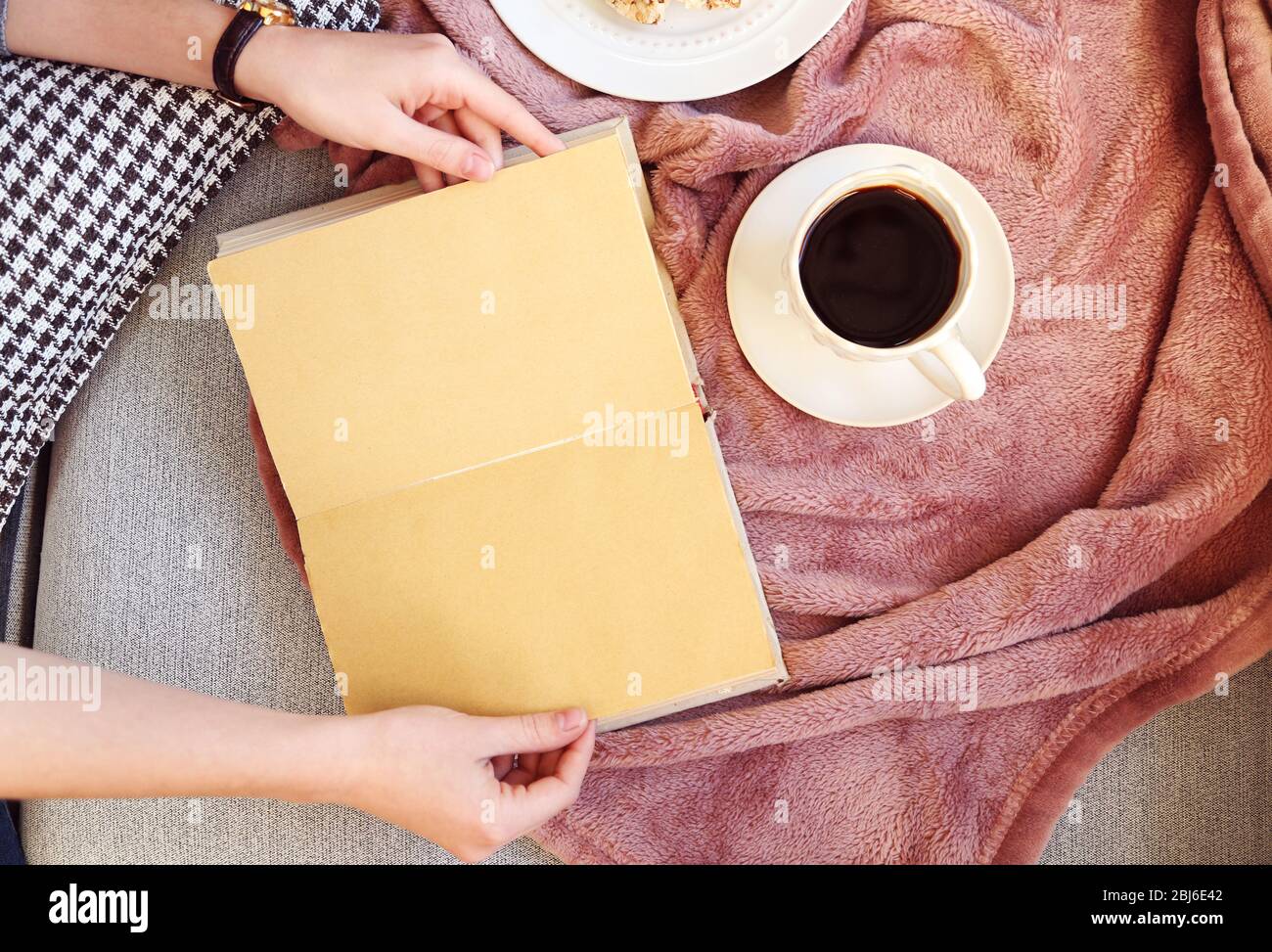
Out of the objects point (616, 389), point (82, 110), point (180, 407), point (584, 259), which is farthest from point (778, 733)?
point (82, 110)

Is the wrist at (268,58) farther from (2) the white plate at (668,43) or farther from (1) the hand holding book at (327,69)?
(2) the white plate at (668,43)

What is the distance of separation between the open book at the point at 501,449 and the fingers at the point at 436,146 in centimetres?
2

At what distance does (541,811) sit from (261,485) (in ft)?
1.27

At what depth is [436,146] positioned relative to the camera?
721 millimetres

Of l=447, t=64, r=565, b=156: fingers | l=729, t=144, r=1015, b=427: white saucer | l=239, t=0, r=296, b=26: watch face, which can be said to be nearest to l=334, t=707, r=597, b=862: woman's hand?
l=729, t=144, r=1015, b=427: white saucer

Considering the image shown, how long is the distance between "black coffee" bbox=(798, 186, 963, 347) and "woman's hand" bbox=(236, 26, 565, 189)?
234 mm

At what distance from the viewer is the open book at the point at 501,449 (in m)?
0.74

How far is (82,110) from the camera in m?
0.75

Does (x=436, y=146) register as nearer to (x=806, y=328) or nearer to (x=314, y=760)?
(x=806, y=328)

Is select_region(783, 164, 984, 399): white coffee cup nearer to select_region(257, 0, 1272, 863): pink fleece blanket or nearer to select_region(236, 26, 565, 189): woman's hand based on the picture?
select_region(257, 0, 1272, 863): pink fleece blanket

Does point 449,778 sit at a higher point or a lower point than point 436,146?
lower

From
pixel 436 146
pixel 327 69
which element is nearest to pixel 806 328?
pixel 436 146

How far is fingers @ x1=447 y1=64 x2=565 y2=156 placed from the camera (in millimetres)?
729

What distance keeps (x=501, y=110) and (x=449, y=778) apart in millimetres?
517
